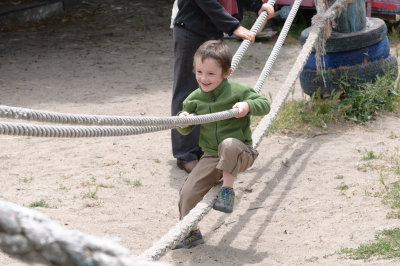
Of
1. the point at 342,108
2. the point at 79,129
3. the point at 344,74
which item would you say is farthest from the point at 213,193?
the point at 344,74

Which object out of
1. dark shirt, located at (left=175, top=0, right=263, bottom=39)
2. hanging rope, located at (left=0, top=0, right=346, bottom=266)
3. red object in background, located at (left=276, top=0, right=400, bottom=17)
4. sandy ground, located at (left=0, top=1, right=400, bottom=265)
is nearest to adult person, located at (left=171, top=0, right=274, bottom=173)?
dark shirt, located at (left=175, top=0, right=263, bottom=39)

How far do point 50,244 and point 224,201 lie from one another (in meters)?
2.06

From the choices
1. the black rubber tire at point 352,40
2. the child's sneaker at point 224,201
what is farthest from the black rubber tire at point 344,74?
the child's sneaker at point 224,201

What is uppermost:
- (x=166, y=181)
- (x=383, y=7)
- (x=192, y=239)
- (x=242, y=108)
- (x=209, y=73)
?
(x=209, y=73)

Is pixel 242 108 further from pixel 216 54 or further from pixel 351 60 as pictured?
pixel 351 60

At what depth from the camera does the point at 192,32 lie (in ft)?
13.3

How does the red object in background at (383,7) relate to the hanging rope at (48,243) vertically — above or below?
below

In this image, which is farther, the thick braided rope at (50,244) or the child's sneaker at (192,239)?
the child's sneaker at (192,239)

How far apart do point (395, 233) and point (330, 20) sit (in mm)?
2194

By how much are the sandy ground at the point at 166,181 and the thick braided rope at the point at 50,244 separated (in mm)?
861

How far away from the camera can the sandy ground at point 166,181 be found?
10.7 ft

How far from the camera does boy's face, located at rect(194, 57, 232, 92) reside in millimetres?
2992

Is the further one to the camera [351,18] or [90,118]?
Result: [351,18]

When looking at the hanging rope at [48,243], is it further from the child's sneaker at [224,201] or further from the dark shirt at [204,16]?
the dark shirt at [204,16]
